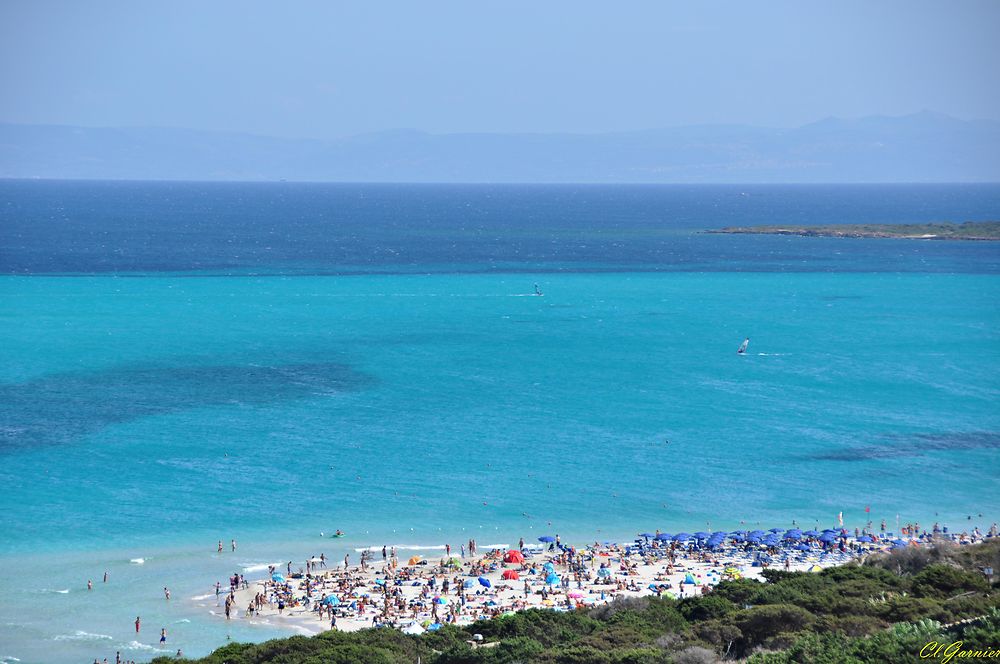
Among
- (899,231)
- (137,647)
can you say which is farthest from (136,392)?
(899,231)

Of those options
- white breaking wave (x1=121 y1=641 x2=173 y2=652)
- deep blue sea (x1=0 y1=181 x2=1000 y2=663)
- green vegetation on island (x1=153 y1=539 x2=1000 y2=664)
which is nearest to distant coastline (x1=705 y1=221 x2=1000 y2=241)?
deep blue sea (x1=0 y1=181 x2=1000 y2=663)

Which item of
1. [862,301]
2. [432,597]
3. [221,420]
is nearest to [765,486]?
[432,597]

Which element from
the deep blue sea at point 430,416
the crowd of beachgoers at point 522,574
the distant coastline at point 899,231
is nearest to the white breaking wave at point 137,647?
the deep blue sea at point 430,416

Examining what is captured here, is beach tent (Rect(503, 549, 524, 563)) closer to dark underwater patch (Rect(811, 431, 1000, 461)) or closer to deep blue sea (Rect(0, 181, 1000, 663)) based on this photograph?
deep blue sea (Rect(0, 181, 1000, 663))

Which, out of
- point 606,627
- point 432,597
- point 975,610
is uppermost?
point 975,610

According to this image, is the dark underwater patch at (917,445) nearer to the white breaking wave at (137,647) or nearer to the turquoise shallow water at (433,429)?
the turquoise shallow water at (433,429)

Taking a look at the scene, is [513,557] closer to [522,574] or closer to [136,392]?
[522,574]

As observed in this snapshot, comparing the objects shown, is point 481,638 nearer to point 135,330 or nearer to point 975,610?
point 975,610
